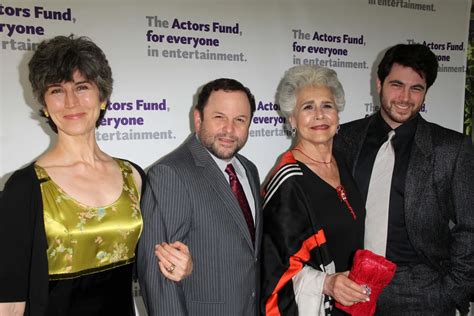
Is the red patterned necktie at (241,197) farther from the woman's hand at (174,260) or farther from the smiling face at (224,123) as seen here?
the woman's hand at (174,260)

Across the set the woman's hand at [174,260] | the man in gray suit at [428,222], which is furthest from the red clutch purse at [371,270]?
the woman's hand at [174,260]

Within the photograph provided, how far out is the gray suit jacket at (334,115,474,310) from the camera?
2.02m

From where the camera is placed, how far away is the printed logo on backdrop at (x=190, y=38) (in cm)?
275

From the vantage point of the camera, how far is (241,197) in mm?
1818

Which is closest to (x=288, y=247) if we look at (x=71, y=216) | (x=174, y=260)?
(x=174, y=260)

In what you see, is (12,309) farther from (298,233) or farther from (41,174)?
(298,233)

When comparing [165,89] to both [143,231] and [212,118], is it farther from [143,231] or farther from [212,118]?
[143,231]

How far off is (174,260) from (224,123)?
24.1 inches

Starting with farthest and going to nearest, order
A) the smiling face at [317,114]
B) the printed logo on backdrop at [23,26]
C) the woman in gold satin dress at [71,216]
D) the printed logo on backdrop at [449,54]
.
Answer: the printed logo on backdrop at [449,54] < the printed logo on backdrop at [23,26] < the smiling face at [317,114] < the woman in gold satin dress at [71,216]

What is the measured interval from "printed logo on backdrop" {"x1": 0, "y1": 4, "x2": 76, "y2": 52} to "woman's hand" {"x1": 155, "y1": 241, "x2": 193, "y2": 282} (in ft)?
5.19

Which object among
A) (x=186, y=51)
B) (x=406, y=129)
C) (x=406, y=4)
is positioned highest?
(x=406, y=4)

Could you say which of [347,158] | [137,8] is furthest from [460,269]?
[137,8]

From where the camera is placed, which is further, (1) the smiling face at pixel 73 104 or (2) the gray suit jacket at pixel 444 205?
(2) the gray suit jacket at pixel 444 205

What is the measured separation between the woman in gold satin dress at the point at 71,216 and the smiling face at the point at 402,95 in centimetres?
134
